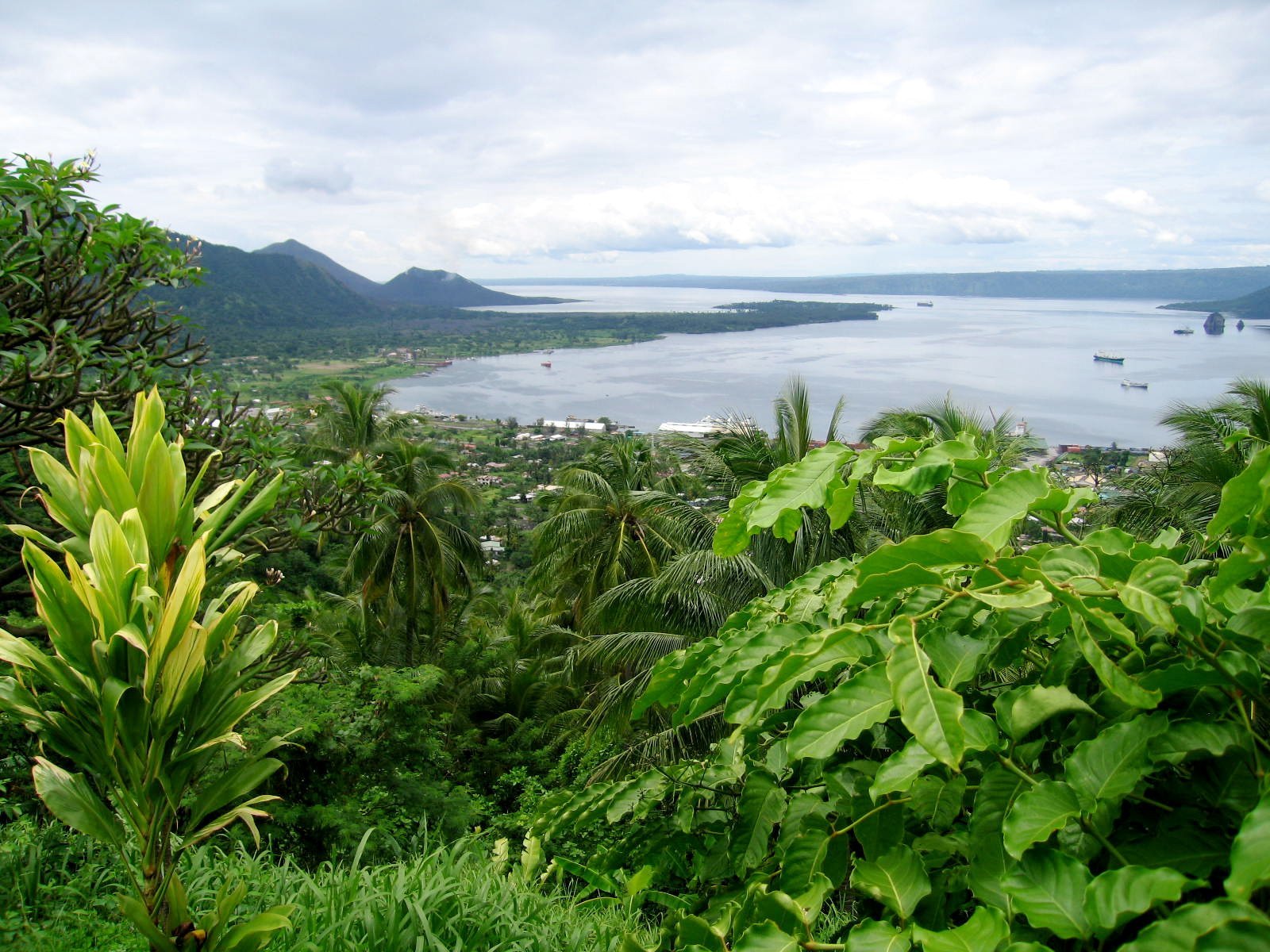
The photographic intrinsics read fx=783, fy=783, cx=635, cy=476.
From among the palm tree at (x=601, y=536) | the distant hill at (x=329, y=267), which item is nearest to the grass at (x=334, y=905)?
the palm tree at (x=601, y=536)

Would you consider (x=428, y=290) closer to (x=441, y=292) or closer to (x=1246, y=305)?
(x=441, y=292)

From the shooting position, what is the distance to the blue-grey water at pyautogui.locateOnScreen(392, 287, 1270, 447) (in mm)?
39250

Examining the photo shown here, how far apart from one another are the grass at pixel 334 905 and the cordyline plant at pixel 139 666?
1.66 ft

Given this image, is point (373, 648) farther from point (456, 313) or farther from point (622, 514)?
point (456, 313)

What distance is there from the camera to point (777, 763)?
146 centimetres

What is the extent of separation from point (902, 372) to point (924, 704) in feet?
183

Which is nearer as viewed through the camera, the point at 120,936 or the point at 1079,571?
the point at 1079,571

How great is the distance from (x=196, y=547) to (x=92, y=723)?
50 cm

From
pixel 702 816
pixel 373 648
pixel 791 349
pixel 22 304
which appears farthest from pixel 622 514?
pixel 791 349

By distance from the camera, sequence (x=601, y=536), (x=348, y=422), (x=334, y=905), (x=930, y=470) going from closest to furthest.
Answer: (x=930, y=470) → (x=334, y=905) → (x=601, y=536) → (x=348, y=422)

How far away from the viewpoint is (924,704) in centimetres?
87

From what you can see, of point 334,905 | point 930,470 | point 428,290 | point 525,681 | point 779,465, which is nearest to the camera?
point 930,470

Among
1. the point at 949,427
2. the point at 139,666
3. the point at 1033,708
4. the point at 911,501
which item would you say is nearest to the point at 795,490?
the point at 1033,708

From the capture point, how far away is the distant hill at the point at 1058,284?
67250 millimetres
